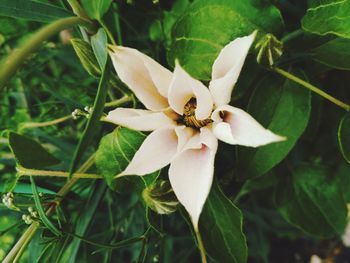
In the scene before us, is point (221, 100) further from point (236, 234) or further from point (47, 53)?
point (47, 53)

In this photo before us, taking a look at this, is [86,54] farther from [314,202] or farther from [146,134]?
[314,202]

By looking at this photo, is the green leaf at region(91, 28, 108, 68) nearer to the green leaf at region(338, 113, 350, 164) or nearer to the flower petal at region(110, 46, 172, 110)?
the flower petal at region(110, 46, 172, 110)

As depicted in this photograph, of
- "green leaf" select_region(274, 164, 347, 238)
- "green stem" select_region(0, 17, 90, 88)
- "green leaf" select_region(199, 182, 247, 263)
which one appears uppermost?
"green stem" select_region(0, 17, 90, 88)

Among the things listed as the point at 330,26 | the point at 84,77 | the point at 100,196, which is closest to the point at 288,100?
the point at 330,26

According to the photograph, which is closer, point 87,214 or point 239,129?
point 239,129

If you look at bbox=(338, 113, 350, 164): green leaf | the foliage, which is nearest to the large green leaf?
the foliage

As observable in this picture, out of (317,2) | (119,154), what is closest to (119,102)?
(119,154)

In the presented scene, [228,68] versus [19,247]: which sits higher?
[228,68]
